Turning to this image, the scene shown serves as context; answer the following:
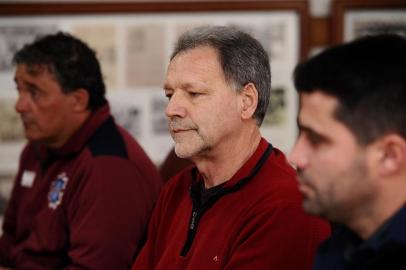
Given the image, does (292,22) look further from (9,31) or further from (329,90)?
(329,90)

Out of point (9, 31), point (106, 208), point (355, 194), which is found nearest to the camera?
point (355, 194)

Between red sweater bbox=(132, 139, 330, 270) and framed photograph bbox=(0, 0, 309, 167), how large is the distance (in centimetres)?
136

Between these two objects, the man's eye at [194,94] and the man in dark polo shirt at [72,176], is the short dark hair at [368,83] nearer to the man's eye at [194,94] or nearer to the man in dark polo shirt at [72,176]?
the man's eye at [194,94]

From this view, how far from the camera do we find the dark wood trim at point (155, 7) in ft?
10.7

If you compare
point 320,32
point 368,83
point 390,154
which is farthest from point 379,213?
point 320,32

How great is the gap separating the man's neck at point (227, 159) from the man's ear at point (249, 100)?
0.06m

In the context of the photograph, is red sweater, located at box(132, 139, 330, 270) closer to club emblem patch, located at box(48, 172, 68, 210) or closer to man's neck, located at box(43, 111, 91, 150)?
club emblem patch, located at box(48, 172, 68, 210)

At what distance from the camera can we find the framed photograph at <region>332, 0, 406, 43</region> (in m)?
3.32

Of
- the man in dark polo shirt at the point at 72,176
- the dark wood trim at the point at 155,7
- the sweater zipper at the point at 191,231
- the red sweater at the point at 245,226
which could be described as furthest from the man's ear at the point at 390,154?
the dark wood trim at the point at 155,7

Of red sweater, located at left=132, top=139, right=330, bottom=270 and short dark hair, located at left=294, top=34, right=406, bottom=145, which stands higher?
short dark hair, located at left=294, top=34, right=406, bottom=145

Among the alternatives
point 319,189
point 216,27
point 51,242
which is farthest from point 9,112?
point 319,189

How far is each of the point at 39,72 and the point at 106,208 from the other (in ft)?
2.02

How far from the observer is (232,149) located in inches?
76.9

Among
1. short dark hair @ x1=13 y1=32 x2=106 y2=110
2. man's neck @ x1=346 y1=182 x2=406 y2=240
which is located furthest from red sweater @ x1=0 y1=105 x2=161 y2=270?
man's neck @ x1=346 y1=182 x2=406 y2=240
